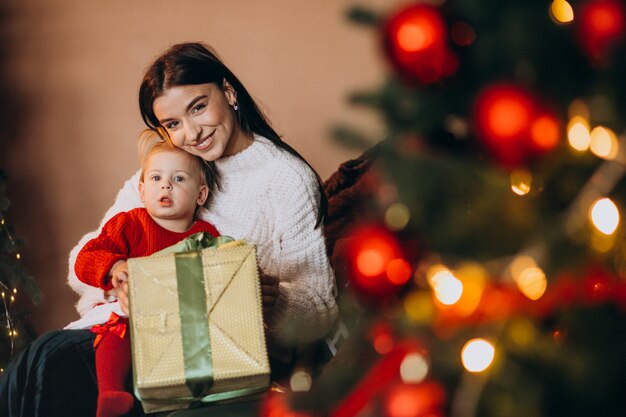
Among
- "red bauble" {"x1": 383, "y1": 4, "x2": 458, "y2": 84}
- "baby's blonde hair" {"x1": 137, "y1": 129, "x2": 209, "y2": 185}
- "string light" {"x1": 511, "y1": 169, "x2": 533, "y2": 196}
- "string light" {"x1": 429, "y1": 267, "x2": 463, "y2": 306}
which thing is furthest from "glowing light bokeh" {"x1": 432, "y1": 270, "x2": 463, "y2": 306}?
"baby's blonde hair" {"x1": 137, "y1": 129, "x2": 209, "y2": 185}

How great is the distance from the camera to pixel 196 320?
156cm

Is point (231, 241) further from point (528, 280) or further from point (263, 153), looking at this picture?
point (528, 280)

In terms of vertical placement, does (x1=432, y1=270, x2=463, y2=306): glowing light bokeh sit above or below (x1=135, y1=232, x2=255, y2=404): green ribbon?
above

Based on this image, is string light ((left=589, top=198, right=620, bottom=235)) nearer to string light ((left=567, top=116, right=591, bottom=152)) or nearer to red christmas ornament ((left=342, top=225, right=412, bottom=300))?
string light ((left=567, top=116, right=591, bottom=152))

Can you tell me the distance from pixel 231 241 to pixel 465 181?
86 cm

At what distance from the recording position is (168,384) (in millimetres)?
1553

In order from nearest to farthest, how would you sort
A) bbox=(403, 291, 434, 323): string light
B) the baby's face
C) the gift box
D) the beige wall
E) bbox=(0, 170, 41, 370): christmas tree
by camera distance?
bbox=(403, 291, 434, 323): string light, the gift box, the baby's face, bbox=(0, 170, 41, 370): christmas tree, the beige wall

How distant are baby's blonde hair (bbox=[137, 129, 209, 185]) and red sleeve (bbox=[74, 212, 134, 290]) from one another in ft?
0.53

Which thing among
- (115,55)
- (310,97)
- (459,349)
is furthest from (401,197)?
(115,55)

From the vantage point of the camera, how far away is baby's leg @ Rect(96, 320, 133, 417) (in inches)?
68.6

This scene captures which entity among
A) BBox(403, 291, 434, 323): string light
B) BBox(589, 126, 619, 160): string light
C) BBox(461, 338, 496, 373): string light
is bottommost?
BBox(461, 338, 496, 373): string light

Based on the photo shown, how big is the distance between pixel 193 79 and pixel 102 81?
1.40m

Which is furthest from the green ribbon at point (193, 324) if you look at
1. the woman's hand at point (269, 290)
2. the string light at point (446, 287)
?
the string light at point (446, 287)

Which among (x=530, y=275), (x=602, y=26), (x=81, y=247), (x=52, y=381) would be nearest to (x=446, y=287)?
(x=530, y=275)
